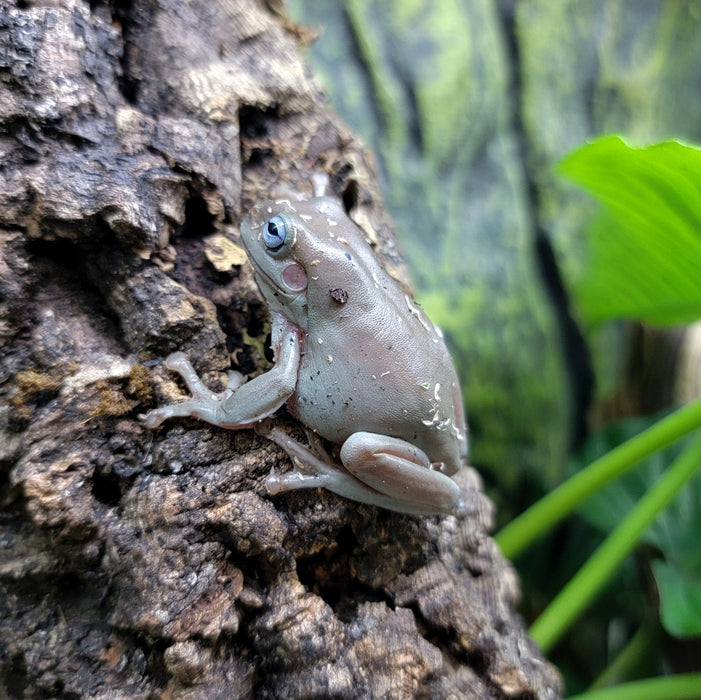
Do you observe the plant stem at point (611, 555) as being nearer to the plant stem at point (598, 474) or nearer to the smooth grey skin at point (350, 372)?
the plant stem at point (598, 474)

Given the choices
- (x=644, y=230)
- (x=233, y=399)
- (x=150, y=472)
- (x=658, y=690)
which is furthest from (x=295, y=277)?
(x=658, y=690)

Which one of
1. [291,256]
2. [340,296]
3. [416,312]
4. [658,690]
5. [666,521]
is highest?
[291,256]

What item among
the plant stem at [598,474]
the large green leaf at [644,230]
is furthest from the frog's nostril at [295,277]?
the plant stem at [598,474]

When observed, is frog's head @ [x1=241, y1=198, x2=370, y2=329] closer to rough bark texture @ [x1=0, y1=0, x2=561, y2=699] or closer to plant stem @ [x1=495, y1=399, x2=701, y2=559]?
rough bark texture @ [x1=0, y1=0, x2=561, y2=699]

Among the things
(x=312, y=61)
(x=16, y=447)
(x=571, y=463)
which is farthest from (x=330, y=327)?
(x=312, y=61)

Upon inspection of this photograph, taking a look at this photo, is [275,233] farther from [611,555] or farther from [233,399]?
[611,555]

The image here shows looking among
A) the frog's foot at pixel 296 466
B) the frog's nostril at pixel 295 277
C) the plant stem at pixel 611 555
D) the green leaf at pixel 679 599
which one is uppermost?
the frog's nostril at pixel 295 277

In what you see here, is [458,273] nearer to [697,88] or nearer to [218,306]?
[218,306]
